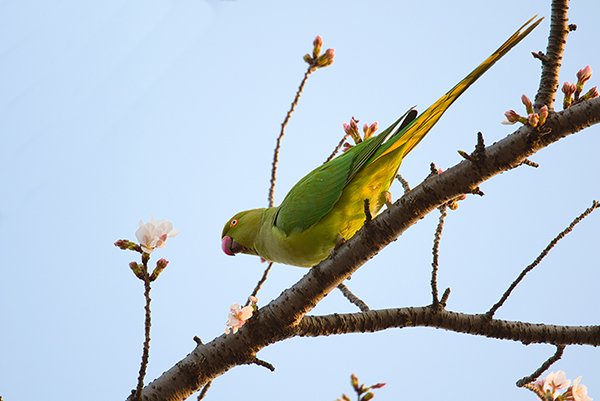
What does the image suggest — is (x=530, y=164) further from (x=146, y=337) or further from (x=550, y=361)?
(x=146, y=337)

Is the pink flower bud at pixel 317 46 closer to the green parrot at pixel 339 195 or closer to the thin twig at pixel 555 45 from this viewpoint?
the green parrot at pixel 339 195

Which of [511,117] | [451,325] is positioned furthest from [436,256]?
[511,117]

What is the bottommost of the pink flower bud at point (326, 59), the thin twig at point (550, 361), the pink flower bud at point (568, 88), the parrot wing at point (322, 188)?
the thin twig at point (550, 361)

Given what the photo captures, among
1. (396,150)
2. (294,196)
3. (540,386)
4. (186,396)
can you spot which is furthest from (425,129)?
(186,396)

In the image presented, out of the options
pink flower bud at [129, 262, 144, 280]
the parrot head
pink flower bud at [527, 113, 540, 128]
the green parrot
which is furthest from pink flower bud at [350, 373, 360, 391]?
the parrot head

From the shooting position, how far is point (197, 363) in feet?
7.80

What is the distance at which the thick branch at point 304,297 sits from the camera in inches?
86.6

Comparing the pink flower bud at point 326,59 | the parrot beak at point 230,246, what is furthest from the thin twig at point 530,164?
the parrot beak at point 230,246

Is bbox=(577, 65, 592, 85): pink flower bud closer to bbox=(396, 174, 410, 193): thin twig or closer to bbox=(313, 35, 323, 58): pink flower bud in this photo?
bbox=(396, 174, 410, 193): thin twig

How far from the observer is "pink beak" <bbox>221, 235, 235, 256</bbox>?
14.5 feet

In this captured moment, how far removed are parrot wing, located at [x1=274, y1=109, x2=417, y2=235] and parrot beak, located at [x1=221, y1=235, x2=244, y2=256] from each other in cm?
83

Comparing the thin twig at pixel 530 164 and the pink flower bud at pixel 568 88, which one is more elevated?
the pink flower bud at pixel 568 88

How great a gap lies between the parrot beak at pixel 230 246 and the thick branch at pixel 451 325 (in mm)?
1998

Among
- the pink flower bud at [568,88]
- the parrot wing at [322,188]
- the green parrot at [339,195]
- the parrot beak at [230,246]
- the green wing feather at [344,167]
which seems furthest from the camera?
the parrot beak at [230,246]
